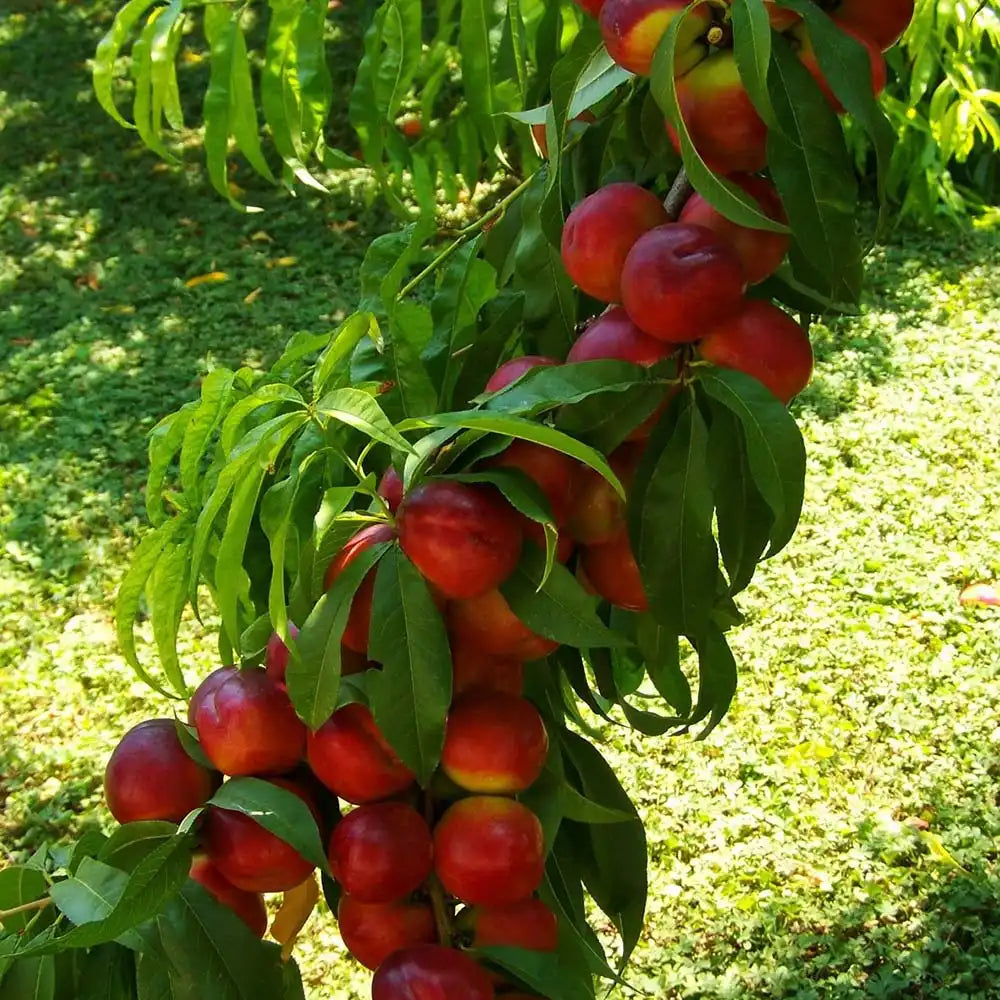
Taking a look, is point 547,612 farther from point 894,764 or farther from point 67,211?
point 67,211

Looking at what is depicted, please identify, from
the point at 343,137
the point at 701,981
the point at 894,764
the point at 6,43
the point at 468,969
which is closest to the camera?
the point at 468,969

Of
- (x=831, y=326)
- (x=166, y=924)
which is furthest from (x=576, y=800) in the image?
(x=831, y=326)

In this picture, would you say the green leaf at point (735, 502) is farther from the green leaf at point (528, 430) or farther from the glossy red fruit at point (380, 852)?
the glossy red fruit at point (380, 852)

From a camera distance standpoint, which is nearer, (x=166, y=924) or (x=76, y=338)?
(x=166, y=924)

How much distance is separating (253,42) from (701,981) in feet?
15.7

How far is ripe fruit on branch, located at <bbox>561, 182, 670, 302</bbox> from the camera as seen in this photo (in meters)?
0.75

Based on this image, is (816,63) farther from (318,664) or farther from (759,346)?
(318,664)

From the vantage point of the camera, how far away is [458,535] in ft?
2.26

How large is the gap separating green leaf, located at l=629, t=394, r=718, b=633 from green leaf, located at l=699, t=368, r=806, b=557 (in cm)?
3

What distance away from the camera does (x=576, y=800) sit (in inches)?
30.8

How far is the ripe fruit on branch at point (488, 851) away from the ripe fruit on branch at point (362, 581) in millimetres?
113

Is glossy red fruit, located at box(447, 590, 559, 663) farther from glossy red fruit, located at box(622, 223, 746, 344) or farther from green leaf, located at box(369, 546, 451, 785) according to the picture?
glossy red fruit, located at box(622, 223, 746, 344)

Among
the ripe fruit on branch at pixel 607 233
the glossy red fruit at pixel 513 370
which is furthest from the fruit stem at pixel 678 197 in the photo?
the glossy red fruit at pixel 513 370

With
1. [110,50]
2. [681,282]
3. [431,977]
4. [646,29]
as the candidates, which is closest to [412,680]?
[431,977]
